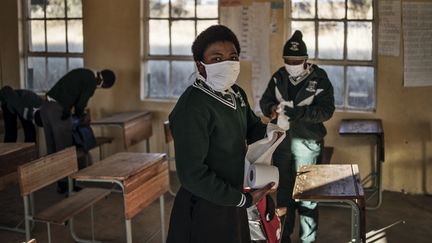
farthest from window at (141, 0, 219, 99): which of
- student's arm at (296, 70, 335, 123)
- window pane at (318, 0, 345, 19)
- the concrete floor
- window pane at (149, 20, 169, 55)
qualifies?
student's arm at (296, 70, 335, 123)

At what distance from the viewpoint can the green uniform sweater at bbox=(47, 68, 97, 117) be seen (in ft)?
17.9

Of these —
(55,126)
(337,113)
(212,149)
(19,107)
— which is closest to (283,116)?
(212,149)

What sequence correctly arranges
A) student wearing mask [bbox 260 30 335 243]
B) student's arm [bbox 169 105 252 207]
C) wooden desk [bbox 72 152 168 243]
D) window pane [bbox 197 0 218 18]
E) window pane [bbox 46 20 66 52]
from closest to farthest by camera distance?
1. student's arm [bbox 169 105 252 207]
2. wooden desk [bbox 72 152 168 243]
3. student wearing mask [bbox 260 30 335 243]
4. window pane [bbox 197 0 218 18]
5. window pane [bbox 46 20 66 52]

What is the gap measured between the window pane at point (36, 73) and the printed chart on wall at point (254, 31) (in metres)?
2.17

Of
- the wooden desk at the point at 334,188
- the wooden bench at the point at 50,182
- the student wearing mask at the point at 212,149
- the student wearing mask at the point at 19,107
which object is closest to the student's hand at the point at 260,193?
the student wearing mask at the point at 212,149

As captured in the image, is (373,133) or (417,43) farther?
(417,43)

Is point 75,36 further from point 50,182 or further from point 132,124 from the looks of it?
point 50,182

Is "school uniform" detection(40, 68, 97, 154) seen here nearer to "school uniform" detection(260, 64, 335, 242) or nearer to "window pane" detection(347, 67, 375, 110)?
"school uniform" detection(260, 64, 335, 242)

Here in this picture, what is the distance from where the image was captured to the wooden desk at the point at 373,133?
495cm

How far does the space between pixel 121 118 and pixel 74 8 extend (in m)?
1.47

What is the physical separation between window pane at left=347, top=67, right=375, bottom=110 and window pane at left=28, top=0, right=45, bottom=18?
334cm

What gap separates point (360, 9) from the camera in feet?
18.1

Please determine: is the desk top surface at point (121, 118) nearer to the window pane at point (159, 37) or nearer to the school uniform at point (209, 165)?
the window pane at point (159, 37)

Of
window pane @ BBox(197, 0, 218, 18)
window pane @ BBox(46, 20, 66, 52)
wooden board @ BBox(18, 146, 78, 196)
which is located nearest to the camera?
wooden board @ BBox(18, 146, 78, 196)
